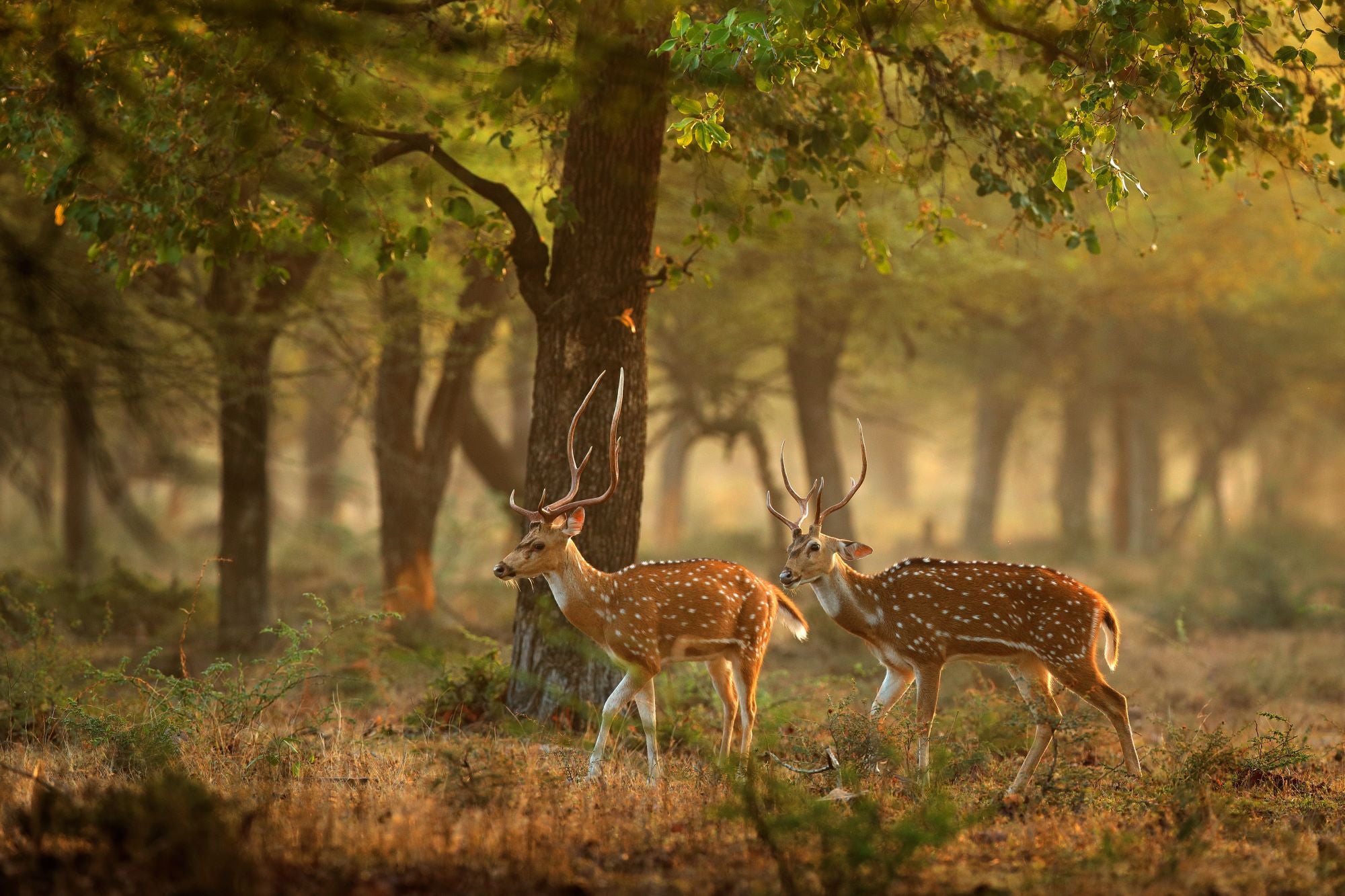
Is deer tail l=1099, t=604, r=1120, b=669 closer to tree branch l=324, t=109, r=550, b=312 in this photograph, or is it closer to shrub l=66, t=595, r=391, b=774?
tree branch l=324, t=109, r=550, b=312

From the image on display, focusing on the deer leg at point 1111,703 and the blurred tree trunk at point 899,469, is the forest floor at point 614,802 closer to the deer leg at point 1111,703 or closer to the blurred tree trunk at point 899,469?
the deer leg at point 1111,703

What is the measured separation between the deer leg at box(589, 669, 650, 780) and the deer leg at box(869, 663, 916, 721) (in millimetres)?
1444

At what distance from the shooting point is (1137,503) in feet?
94.7

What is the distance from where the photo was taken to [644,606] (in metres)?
7.77

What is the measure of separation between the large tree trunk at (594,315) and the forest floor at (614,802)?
510mm

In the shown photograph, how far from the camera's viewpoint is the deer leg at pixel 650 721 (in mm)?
7258

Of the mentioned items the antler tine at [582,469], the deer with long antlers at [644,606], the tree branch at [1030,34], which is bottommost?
the deer with long antlers at [644,606]

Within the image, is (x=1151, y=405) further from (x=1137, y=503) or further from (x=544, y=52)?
(x=544, y=52)

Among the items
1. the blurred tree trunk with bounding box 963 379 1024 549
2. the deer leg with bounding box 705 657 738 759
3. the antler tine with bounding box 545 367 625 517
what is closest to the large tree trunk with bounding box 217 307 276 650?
the antler tine with bounding box 545 367 625 517

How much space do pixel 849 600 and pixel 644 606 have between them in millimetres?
1287

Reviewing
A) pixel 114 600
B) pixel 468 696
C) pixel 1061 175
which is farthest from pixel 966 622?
pixel 114 600

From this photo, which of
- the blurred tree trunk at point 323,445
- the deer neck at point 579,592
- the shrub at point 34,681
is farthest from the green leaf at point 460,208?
the blurred tree trunk at point 323,445

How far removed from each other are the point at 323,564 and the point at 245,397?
7918 mm

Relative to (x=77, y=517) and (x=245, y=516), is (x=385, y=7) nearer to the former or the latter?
(x=245, y=516)
